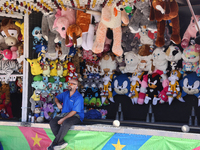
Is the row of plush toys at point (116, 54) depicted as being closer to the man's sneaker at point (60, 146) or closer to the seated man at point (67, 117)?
the seated man at point (67, 117)

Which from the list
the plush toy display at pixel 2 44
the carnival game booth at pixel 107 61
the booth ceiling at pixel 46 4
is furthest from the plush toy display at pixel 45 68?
the plush toy display at pixel 2 44

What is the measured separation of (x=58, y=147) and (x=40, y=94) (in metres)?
1.19

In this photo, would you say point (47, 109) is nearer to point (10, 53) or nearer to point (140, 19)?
point (10, 53)

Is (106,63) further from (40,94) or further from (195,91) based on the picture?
(195,91)

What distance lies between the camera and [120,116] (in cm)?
454

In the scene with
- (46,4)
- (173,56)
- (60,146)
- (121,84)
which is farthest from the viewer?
(121,84)

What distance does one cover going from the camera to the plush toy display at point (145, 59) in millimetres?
4129

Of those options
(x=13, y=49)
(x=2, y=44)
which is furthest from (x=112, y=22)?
(x=2, y=44)

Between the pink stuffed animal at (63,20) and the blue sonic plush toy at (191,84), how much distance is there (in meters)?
2.08

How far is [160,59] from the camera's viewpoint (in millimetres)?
4078

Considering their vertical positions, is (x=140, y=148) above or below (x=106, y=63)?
below

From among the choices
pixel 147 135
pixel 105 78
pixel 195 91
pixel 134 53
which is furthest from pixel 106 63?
pixel 147 135

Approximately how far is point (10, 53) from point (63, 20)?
147cm

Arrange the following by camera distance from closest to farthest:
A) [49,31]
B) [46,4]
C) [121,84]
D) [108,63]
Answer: [46,4] < [49,31] < [121,84] < [108,63]
